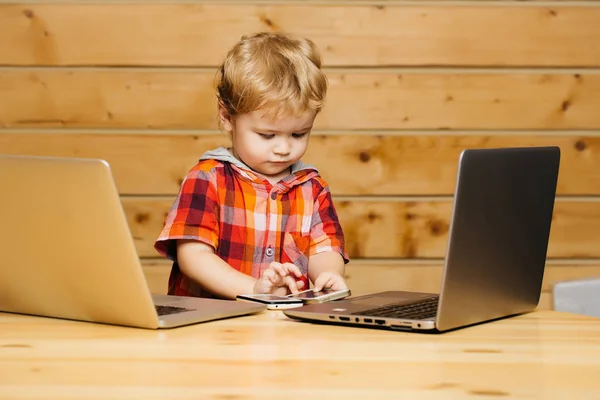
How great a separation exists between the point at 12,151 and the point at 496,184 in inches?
76.8

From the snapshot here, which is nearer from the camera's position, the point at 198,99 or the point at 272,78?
the point at 272,78

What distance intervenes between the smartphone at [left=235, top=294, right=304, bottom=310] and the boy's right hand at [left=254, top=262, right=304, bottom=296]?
0.20 ft

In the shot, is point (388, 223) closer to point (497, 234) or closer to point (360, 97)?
point (360, 97)

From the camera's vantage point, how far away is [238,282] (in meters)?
1.68

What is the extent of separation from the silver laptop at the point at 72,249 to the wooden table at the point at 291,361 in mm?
27

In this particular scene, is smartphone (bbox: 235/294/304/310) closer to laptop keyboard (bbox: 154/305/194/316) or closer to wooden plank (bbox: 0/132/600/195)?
laptop keyboard (bbox: 154/305/194/316)

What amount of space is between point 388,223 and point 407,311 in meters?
1.56

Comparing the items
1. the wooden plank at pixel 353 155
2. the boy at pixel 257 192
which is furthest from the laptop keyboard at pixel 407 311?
the wooden plank at pixel 353 155

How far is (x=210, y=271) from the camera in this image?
1709mm

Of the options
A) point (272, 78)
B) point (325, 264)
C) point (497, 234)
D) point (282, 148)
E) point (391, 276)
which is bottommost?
point (391, 276)

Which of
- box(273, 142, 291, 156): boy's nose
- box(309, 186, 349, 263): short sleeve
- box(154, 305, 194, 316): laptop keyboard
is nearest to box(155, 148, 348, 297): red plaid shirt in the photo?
box(309, 186, 349, 263): short sleeve

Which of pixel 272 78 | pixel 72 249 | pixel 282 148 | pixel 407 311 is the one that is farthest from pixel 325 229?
pixel 72 249

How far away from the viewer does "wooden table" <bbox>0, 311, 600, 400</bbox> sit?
0.89m

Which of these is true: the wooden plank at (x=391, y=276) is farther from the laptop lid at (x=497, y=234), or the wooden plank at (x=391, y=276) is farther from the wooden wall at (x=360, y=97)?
the laptop lid at (x=497, y=234)
